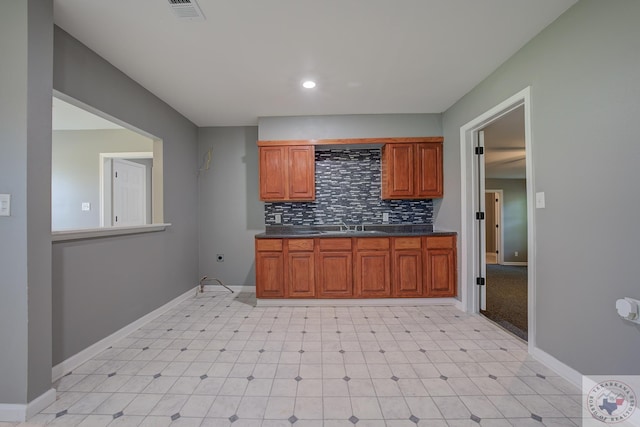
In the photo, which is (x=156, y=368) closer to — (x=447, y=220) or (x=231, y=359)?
(x=231, y=359)

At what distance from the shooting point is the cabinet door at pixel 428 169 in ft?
11.6

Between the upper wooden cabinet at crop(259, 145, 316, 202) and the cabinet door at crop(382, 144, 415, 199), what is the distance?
41.1 inches

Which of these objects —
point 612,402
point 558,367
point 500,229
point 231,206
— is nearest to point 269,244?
point 231,206

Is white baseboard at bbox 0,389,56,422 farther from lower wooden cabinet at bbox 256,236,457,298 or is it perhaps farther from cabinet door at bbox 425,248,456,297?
cabinet door at bbox 425,248,456,297

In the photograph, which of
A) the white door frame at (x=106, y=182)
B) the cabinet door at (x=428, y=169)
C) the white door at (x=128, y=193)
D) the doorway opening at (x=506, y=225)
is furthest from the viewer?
the white door at (x=128, y=193)

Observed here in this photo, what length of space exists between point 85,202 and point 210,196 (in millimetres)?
1845

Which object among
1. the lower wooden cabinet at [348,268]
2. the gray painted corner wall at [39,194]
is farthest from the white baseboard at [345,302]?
the gray painted corner wall at [39,194]

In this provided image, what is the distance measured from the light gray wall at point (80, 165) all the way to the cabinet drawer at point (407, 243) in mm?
3826

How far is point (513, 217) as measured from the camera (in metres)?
7.07

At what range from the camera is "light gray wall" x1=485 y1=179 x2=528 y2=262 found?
6895mm

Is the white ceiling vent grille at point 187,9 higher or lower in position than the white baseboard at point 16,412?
higher

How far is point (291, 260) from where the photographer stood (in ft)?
10.8

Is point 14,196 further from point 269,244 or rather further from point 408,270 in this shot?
point 408,270

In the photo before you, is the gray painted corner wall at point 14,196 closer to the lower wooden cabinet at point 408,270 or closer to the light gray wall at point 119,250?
the light gray wall at point 119,250
